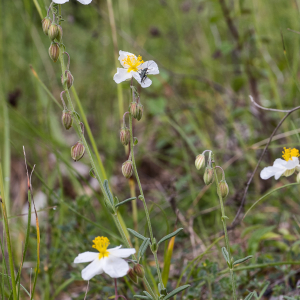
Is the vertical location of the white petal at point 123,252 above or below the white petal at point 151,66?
below

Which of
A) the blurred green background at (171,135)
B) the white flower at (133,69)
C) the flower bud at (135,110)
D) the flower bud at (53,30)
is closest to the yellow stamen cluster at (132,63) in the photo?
the white flower at (133,69)

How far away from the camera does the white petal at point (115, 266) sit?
2.87ft

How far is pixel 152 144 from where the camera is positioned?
3.64m

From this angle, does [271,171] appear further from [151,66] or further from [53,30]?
[53,30]

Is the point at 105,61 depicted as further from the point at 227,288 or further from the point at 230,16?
the point at 227,288

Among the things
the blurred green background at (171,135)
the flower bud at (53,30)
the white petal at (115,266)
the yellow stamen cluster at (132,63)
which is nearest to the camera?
the white petal at (115,266)

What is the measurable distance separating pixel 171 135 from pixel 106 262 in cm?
243

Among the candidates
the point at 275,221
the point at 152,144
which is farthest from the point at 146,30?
the point at 275,221

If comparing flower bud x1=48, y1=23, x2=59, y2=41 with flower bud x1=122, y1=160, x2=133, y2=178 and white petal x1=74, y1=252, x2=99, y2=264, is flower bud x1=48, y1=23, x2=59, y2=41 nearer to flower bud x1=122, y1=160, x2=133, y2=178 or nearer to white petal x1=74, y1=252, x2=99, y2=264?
flower bud x1=122, y1=160, x2=133, y2=178

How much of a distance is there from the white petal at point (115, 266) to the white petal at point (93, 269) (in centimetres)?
2

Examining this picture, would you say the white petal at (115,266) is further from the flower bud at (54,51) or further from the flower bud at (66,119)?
the flower bud at (54,51)

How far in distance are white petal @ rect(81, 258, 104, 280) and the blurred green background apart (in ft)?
1.41

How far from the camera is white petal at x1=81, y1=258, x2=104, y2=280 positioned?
0.88m

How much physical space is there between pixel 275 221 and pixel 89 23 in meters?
3.50
